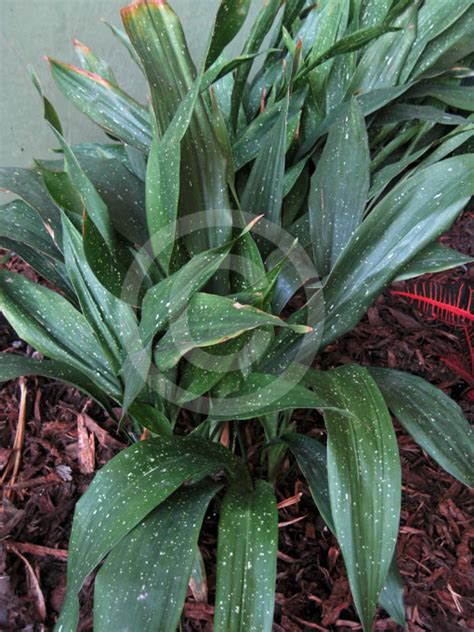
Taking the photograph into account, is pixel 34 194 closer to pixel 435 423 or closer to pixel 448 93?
pixel 435 423

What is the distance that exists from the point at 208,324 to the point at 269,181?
0.33 metres

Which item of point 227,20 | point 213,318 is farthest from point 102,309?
point 227,20

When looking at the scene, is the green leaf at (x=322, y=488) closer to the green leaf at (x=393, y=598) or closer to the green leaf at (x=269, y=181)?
the green leaf at (x=393, y=598)

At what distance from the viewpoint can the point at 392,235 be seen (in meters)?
0.75

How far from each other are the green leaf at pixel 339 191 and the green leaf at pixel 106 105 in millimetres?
314

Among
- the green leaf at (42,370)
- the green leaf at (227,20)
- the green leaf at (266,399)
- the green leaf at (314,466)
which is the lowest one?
the green leaf at (314,466)

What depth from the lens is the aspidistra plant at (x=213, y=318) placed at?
0.61m

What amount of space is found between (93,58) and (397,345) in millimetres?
793

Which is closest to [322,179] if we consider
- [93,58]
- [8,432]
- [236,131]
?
[236,131]

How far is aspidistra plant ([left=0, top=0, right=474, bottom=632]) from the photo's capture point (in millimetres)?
607

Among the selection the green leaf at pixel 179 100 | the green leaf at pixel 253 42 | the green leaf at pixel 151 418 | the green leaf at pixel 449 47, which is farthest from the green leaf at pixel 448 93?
the green leaf at pixel 151 418

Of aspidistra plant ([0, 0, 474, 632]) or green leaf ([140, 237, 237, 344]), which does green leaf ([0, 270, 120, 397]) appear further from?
green leaf ([140, 237, 237, 344])

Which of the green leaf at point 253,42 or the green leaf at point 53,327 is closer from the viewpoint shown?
the green leaf at point 53,327

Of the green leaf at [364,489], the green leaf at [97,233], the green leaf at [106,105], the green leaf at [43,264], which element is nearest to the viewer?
the green leaf at [364,489]
